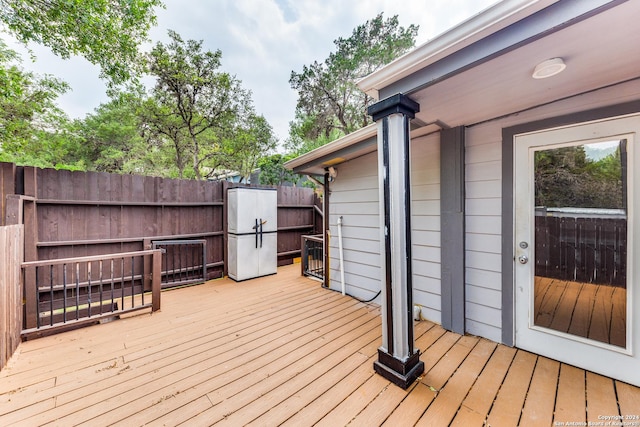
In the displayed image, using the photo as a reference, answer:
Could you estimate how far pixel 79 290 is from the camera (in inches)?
136

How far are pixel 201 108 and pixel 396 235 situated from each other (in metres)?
8.87

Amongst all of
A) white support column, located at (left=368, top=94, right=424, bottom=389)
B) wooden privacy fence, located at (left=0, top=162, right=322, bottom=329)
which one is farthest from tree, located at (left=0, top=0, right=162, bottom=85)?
white support column, located at (left=368, top=94, right=424, bottom=389)

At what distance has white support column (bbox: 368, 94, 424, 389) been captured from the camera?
6.01 ft

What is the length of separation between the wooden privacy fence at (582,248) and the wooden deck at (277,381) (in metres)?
0.76

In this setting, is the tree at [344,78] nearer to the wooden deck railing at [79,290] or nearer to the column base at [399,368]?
the wooden deck railing at [79,290]

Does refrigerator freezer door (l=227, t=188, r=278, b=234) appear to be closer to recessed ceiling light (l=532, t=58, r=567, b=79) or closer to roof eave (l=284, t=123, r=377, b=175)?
roof eave (l=284, t=123, r=377, b=175)

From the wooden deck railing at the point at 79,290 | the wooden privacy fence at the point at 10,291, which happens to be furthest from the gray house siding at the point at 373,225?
the wooden privacy fence at the point at 10,291

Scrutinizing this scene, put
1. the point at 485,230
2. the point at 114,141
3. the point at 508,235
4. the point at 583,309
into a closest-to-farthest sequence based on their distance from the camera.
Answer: the point at 583,309, the point at 508,235, the point at 485,230, the point at 114,141

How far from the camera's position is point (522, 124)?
2.19 metres

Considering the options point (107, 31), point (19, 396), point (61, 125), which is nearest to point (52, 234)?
point (19, 396)

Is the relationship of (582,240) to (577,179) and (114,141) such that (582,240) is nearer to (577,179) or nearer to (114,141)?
(577,179)

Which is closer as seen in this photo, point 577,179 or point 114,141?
point 577,179

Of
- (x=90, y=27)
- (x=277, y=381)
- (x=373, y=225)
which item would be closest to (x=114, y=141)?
(x=90, y=27)

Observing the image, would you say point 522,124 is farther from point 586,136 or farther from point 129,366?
point 129,366
